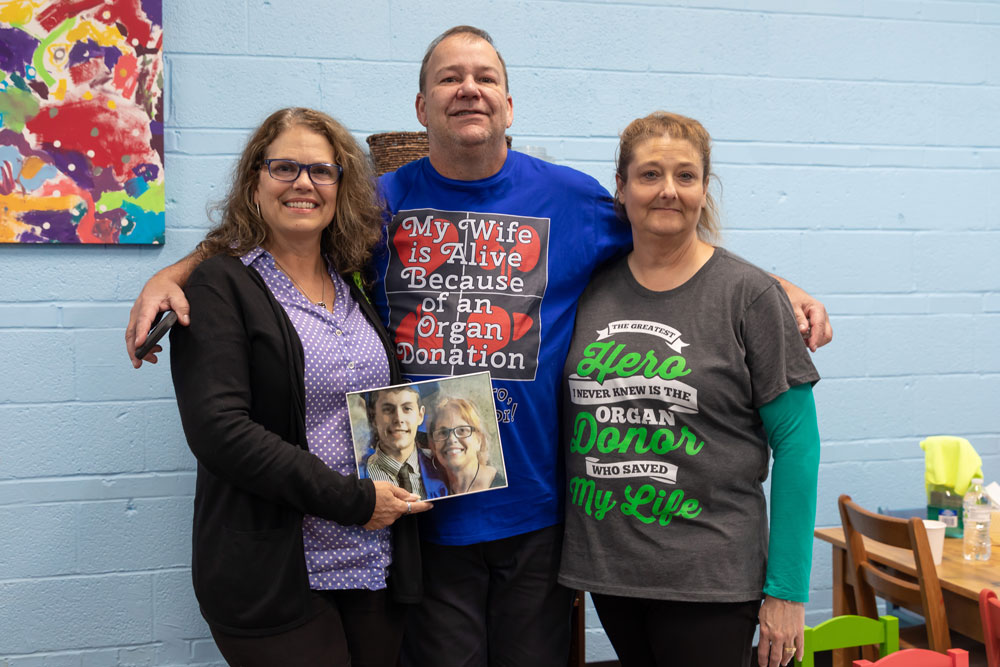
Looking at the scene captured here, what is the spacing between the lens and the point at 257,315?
1.45 m

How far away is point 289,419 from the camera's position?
1.48 m

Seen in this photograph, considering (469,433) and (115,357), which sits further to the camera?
(115,357)

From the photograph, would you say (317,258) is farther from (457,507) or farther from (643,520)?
(643,520)

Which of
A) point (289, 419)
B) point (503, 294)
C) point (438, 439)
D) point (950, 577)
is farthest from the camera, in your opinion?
point (950, 577)

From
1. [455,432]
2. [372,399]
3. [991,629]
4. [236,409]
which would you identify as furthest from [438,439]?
[991,629]

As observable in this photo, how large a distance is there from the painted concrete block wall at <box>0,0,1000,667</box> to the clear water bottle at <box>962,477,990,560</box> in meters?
0.66

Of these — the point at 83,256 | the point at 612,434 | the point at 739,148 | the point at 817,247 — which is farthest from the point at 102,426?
the point at 817,247

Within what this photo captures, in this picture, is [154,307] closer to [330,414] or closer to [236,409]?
[236,409]

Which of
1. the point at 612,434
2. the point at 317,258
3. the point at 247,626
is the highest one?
the point at 317,258

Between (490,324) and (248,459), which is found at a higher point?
(490,324)

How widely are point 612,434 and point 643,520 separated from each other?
0.56 feet

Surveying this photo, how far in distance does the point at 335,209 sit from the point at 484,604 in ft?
2.86

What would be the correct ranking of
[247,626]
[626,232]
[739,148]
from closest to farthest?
[247,626]
[626,232]
[739,148]

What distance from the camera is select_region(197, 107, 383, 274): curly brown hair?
1.57 meters
